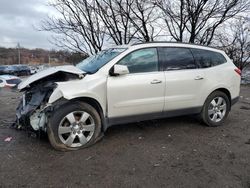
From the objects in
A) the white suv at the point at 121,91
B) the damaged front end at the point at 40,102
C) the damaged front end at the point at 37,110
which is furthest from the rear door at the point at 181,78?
the damaged front end at the point at 37,110

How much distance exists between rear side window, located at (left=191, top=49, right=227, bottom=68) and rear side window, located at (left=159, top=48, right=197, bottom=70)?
0.50ft

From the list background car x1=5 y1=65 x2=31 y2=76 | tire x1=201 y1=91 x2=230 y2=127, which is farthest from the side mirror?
background car x1=5 y1=65 x2=31 y2=76

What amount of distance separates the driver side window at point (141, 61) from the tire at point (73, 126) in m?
0.97

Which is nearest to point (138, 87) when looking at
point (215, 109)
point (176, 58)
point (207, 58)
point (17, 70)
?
point (176, 58)

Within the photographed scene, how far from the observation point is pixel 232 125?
5.36m

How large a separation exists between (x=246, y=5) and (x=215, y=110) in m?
7.56

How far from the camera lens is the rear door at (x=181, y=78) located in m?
4.57

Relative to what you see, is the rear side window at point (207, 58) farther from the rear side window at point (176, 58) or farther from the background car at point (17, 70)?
the background car at point (17, 70)

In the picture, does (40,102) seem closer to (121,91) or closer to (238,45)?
(121,91)

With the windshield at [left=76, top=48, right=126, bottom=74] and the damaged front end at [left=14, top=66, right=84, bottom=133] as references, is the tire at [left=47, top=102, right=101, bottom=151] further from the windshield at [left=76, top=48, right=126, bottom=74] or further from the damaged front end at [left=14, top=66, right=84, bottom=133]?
the windshield at [left=76, top=48, right=126, bottom=74]

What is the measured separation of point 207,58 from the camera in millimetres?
5129

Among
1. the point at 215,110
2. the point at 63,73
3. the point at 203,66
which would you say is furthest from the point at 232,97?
the point at 63,73

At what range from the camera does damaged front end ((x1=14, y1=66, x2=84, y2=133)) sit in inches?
153

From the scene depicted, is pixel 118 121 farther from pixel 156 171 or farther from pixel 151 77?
pixel 156 171
